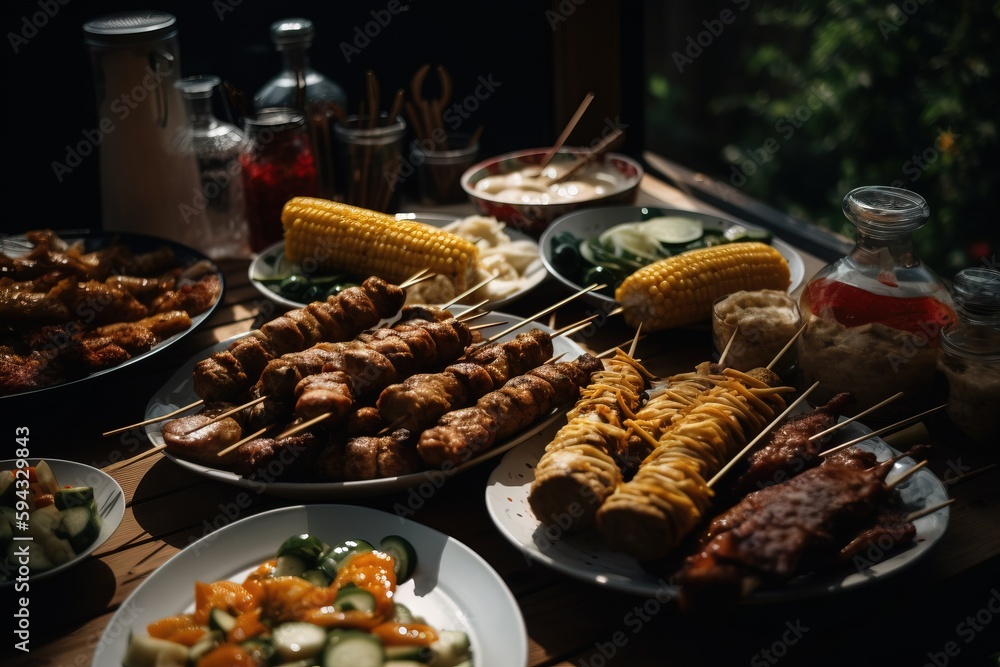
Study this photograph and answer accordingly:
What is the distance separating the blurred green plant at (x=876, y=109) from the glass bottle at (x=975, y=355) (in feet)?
15.4

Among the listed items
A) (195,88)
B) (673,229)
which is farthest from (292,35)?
(673,229)

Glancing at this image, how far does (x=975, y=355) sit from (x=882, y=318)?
292mm

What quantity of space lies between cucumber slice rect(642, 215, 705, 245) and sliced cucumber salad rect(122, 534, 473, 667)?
2.19 m

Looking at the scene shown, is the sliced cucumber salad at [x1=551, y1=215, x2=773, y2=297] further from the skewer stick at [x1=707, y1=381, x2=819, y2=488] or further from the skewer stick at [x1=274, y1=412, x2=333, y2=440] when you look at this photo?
the skewer stick at [x1=274, y1=412, x2=333, y2=440]

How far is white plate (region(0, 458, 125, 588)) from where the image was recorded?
2.20 metres

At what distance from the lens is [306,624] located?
192cm

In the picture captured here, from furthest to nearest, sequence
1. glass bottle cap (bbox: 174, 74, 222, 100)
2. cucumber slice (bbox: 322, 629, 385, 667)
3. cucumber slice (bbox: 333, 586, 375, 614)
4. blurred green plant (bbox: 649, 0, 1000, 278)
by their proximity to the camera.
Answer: blurred green plant (bbox: 649, 0, 1000, 278)
glass bottle cap (bbox: 174, 74, 222, 100)
cucumber slice (bbox: 333, 586, 375, 614)
cucumber slice (bbox: 322, 629, 385, 667)

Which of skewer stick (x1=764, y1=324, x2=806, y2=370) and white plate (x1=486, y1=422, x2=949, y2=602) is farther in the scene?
skewer stick (x1=764, y1=324, x2=806, y2=370)

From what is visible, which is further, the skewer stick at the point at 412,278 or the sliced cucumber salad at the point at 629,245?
the sliced cucumber salad at the point at 629,245

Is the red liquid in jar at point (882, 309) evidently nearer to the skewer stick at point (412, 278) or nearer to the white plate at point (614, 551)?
the white plate at point (614, 551)

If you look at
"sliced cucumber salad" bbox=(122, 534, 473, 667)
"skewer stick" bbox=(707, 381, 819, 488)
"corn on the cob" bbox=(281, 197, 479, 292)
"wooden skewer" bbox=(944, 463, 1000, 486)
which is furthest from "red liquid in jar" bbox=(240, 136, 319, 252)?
"wooden skewer" bbox=(944, 463, 1000, 486)

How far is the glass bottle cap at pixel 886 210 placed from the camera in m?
2.59

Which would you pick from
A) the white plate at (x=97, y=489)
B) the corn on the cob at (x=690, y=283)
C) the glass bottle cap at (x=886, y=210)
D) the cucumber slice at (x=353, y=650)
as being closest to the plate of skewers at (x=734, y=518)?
the cucumber slice at (x=353, y=650)

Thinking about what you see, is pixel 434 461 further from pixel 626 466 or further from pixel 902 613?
pixel 902 613
